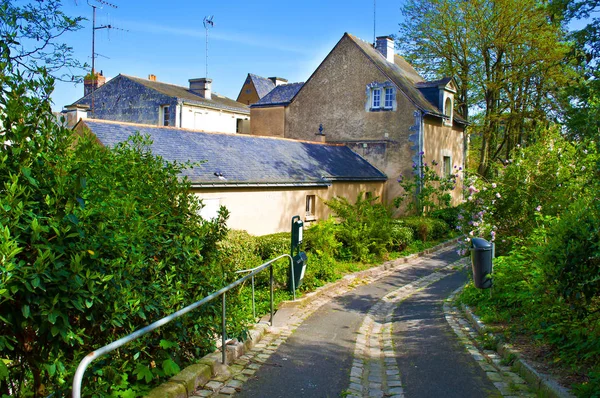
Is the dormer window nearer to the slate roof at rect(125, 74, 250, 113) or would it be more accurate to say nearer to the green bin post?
the slate roof at rect(125, 74, 250, 113)

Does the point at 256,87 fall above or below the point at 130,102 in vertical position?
above

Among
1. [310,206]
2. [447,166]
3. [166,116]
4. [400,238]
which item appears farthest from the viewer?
[166,116]

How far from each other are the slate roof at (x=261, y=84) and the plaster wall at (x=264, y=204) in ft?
109

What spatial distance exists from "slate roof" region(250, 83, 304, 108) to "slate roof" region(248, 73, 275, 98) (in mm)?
20826

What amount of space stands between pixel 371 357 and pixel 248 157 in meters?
13.9

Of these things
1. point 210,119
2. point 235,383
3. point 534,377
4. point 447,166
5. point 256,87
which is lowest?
point 235,383

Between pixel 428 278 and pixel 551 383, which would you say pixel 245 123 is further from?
pixel 551 383

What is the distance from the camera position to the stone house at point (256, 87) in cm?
5394

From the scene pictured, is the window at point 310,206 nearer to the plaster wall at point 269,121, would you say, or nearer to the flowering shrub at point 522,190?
the plaster wall at point 269,121

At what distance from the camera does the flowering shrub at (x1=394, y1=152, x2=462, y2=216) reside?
2397 cm

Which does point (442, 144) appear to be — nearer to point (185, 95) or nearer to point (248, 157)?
point (248, 157)

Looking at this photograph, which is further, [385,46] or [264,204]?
[385,46]

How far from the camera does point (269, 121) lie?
29.5m

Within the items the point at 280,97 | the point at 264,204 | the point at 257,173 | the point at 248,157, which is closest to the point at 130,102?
the point at 280,97
